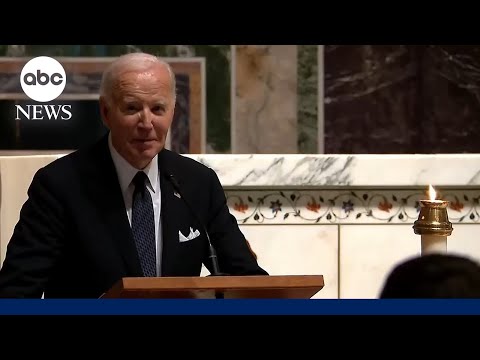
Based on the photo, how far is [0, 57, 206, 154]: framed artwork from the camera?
422cm

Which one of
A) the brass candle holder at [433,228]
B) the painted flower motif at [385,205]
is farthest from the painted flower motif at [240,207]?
the brass candle holder at [433,228]

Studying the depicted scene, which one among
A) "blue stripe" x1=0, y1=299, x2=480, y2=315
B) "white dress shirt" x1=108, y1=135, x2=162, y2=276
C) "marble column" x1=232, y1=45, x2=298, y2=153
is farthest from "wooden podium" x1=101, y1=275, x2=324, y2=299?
"marble column" x1=232, y1=45, x2=298, y2=153

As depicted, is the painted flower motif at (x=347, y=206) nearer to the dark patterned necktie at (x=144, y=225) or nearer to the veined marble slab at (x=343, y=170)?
the veined marble slab at (x=343, y=170)

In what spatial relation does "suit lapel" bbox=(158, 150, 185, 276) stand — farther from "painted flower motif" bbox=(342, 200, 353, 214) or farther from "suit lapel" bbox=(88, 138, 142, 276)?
"painted flower motif" bbox=(342, 200, 353, 214)

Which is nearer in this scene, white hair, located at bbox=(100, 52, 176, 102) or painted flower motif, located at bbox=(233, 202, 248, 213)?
white hair, located at bbox=(100, 52, 176, 102)

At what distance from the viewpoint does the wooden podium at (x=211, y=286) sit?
164cm

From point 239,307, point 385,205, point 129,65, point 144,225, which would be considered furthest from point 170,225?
point 239,307
